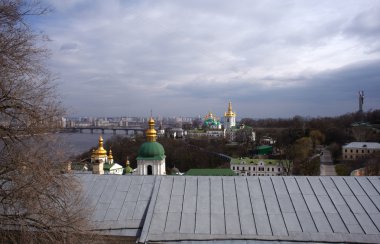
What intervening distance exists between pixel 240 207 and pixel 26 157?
4.54 meters

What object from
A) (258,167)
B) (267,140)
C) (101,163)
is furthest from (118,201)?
(267,140)

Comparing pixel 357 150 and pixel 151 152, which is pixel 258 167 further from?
pixel 151 152

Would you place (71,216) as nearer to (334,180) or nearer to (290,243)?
(290,243)

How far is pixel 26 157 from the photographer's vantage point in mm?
5039

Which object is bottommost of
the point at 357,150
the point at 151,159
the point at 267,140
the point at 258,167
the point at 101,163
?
the point at 258,167

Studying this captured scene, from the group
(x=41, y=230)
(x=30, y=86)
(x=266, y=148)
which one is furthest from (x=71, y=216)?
(x=266, y=148)

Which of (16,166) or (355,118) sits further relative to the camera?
(355,118)

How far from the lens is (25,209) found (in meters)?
5.02

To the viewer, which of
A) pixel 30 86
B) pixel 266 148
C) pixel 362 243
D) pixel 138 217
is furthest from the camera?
pixel 266 148

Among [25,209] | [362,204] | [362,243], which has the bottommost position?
[362,243]

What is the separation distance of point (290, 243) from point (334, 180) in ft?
8.03

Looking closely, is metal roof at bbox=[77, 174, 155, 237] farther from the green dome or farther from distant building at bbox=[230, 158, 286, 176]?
distant building at bbox=[230, 158, 286, 176]

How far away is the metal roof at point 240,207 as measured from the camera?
7027 millimetres

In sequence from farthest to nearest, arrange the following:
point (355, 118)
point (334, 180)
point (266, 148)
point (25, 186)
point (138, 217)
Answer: point (355, 118) → point (266, 148) → point (334, 180) → point (138, 217) → point (25, 186)
